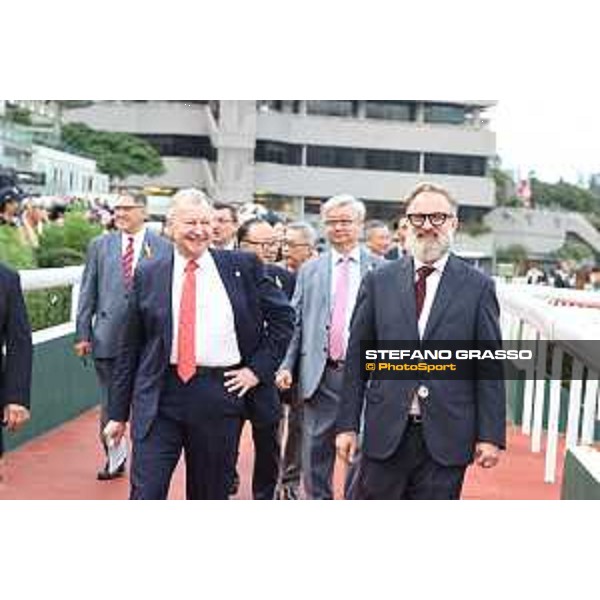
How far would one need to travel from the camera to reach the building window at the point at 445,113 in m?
4.22

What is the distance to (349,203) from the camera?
4508 millimetres

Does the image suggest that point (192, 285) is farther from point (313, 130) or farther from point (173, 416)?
point (313, 130)

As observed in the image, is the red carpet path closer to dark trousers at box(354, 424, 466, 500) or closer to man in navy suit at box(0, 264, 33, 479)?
man in navy suit at box(0, 264, 33, 479)

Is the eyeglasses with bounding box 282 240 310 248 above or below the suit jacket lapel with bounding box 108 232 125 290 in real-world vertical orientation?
above

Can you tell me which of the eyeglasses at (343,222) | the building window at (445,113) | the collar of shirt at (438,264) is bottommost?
the collar of shirt at (438,264)

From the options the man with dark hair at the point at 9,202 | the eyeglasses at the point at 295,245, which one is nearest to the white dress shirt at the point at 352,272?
the eyeglasses at the point at 295,245

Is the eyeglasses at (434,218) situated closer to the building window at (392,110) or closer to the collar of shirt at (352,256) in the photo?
the building window at (392,110)

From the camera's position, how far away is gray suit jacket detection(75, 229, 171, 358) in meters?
5.18

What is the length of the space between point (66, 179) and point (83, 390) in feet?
5.98

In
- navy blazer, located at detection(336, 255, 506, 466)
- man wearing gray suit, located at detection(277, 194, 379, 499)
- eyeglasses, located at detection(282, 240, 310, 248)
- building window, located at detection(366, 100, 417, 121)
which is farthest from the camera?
eyeglasses, located at detection(282, 240, 310, 248)

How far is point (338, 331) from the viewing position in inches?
183

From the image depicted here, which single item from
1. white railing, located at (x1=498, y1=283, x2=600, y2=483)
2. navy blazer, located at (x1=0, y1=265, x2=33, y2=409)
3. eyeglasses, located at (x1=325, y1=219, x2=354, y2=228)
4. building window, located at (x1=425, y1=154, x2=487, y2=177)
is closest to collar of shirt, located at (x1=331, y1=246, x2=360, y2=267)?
eyeglasses, located at (x1=325, y1=219, x2=354, y2=228)

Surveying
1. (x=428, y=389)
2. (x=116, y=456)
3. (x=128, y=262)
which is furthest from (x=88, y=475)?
(x=428, y=389)
